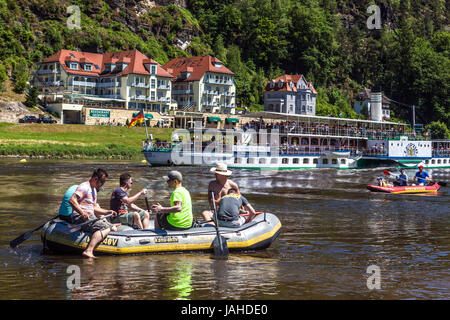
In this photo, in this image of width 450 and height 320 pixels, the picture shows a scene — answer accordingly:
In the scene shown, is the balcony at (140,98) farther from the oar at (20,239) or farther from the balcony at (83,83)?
the oar at (20,239)

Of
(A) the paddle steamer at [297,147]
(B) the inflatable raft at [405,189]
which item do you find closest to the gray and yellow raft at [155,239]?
(B) the inflatable raft at [405,189]

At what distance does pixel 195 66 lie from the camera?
367 feet

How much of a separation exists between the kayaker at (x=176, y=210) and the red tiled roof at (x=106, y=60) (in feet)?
276

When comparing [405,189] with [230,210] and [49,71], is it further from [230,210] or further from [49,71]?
[49,71]

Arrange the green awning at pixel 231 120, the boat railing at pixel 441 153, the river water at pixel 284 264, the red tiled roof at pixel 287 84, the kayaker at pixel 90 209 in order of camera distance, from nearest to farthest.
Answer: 1. the river water at pixel 284 264
2. the kayaker at pixel 90 209
3. the boat railing at pixel 441 153
4. the green awning at pixel 231 120
5. the red tiled roof at pixel 287 84

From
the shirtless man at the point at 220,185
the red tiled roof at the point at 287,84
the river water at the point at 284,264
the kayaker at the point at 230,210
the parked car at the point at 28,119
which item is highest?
the red tiled roof at the point at 287,84

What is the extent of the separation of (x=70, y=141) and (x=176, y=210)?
190 feet

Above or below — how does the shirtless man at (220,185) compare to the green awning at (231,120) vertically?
below

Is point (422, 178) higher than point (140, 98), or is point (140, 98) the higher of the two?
point (140, 98)

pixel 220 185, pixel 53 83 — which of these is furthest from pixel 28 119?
pixel 220 185

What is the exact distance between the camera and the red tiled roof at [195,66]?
108688 mm

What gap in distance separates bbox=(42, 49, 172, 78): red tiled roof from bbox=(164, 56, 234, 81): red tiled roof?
5.32 metres

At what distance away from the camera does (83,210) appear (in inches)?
565
